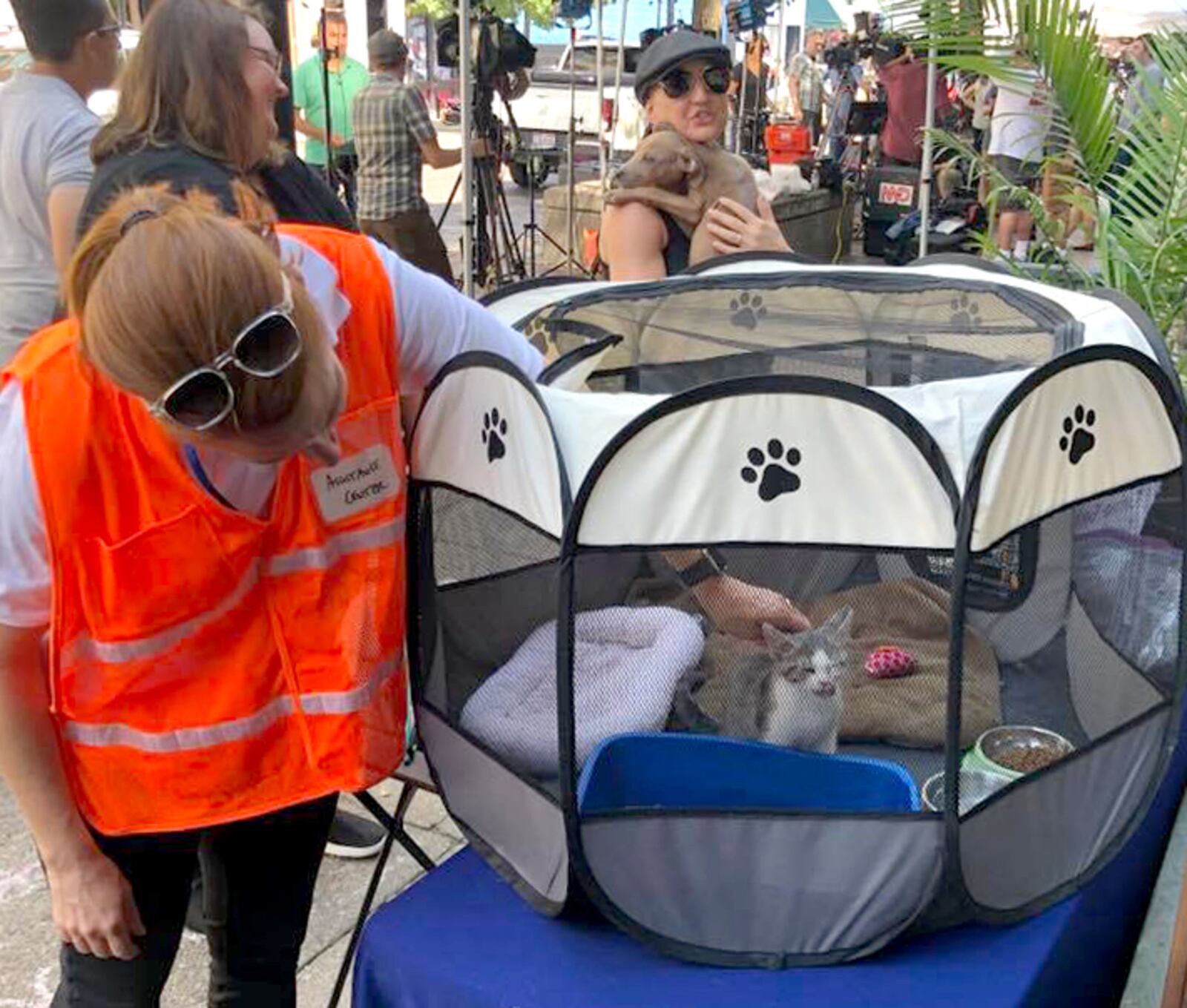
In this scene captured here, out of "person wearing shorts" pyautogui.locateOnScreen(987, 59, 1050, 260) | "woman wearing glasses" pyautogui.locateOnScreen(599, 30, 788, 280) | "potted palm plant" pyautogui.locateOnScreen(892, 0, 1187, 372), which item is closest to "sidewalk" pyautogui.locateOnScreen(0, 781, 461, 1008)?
"woman wearing glasses" pyautogui.locateOnScreen(599, 30, 788, 280)

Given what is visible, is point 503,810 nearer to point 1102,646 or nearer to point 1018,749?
point 1018,749

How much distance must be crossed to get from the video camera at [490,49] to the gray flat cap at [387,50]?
77 centimetres

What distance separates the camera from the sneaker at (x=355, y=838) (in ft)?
8.73

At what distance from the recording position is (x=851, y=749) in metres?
1.60

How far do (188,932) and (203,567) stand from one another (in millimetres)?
1435

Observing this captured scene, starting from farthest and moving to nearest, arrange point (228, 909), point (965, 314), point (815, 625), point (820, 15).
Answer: point (820, 15) → point (965, 314) → point (228, 909) → point (815, 625)

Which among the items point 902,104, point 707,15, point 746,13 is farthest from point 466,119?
Answer: point 707,15

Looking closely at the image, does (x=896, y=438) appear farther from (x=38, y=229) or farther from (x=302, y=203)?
(x=38, y=229)

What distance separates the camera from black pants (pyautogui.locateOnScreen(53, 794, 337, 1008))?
4.69 feet

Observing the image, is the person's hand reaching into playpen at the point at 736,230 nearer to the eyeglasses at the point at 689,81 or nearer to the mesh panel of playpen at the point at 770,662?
the eyeglasses at the point at 689,81

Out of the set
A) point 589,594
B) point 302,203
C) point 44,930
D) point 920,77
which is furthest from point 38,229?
point 920,77

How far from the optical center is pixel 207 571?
1294mm

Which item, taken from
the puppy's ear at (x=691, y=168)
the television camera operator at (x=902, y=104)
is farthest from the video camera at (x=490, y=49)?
the puppy's ear at (x=691, y=168)

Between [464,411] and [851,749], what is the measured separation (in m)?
0.65
